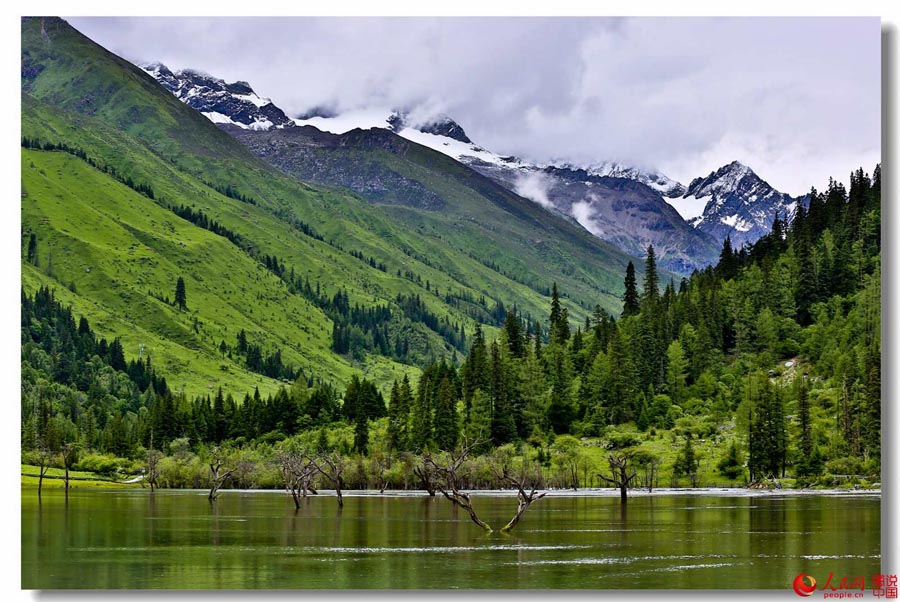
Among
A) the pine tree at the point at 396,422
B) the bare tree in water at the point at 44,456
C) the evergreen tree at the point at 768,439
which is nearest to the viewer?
the evergreen tree at the point at 768,439

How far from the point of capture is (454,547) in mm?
65062

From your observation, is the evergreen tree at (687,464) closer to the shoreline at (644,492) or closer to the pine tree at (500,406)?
the shoreline at (644,492)

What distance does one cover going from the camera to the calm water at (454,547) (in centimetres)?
5175

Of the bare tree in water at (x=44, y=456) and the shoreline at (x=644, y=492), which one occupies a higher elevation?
the bare tree in water at (x=44, y=456)

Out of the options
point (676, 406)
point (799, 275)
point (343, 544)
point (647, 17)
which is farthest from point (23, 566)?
point (799, 275)

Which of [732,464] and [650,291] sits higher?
[650,291]

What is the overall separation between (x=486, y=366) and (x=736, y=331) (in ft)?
131

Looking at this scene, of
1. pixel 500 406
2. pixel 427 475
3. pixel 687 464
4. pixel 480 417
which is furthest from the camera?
pixel 480 417

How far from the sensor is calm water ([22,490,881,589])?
170ft

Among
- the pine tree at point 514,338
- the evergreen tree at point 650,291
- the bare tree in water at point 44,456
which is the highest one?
the evergreen tree at point 650,291

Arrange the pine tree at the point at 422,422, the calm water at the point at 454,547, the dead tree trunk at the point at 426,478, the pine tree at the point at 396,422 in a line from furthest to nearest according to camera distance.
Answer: the pine tree at the point at 396,422
the pine tree at the point at 422,422
the dead tree trunk at the point at 426,478
the calm water at the point at 454,547

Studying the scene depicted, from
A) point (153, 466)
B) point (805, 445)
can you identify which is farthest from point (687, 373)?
point (153, 466)

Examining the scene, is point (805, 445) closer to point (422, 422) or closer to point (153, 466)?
point (422, 422)

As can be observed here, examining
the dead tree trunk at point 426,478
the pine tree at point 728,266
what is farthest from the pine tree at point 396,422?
the pine tree at point 728,266
